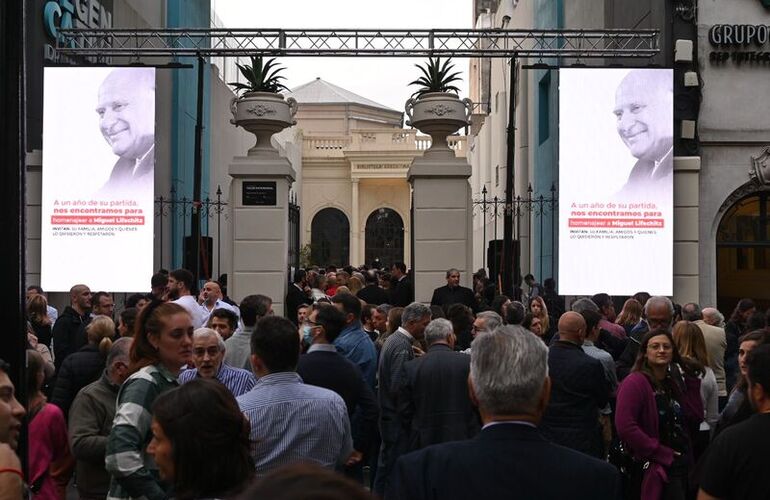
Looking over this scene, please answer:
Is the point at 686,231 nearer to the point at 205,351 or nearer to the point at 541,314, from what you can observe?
the point at 541,314

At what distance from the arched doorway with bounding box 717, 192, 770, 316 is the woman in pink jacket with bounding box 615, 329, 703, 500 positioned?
13.1 meters

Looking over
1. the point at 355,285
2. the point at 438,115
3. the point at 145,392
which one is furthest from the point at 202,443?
the point at 438,115

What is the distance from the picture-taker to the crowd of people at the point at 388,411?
3141 mm

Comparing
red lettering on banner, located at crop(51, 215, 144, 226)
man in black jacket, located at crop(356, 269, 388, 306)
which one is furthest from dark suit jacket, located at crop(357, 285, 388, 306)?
red lettering on banner, located at crop(51, 215, 144, 226)

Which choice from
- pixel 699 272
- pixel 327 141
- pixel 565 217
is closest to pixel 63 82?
pixel 565 217

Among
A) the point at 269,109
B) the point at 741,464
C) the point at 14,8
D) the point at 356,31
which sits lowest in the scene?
the point at 741,464

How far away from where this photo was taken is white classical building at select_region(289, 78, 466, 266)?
4981cm

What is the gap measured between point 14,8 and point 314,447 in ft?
7.39

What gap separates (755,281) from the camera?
1962 cm

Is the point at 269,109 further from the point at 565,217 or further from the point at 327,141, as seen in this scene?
the point at 327,141

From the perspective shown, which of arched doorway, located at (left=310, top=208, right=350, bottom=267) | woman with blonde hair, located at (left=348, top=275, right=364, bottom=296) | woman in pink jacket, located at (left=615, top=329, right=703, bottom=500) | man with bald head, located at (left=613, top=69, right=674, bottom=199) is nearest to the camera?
woman in pink jacket, located at (left=615, top=329, right=703, bottom=500)

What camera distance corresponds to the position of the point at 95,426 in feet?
17.9

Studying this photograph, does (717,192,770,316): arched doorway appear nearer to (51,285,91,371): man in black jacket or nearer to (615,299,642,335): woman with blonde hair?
(615,299,642,335): woman with blonde hair

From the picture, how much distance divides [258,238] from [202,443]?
13.7 m
